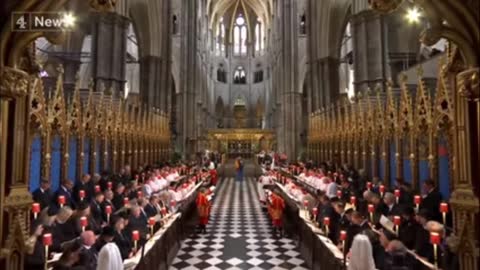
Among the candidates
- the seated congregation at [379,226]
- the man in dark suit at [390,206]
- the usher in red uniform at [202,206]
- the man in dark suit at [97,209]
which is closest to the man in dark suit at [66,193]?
the man in dark suit at [97,209]

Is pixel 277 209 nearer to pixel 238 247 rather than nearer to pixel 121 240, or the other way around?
pixel 238 247

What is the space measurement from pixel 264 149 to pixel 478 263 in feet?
111

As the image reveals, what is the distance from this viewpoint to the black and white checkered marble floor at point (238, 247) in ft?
24.2

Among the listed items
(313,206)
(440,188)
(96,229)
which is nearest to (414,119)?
(440,188)

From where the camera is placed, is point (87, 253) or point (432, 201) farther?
point (432, 201)

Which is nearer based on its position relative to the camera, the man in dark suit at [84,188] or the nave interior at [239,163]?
the nave interior at [239,163]

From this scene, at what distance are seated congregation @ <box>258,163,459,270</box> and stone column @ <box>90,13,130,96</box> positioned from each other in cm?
741

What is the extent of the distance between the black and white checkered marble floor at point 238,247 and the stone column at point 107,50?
6.21 metres

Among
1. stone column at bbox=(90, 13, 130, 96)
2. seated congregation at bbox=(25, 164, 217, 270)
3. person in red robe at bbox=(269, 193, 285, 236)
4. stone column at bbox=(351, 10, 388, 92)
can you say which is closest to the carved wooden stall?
stone column at bbox=(351, 10, 388, 92)

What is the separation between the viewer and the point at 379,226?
20.2 feet

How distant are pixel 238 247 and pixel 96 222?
11.9 feet

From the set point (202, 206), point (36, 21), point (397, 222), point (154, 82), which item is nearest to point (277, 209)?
point (202, 206)

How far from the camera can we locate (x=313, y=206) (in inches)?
309

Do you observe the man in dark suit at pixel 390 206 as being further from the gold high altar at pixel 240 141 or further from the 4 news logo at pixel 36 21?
the gold high altar at pixel 240 141
